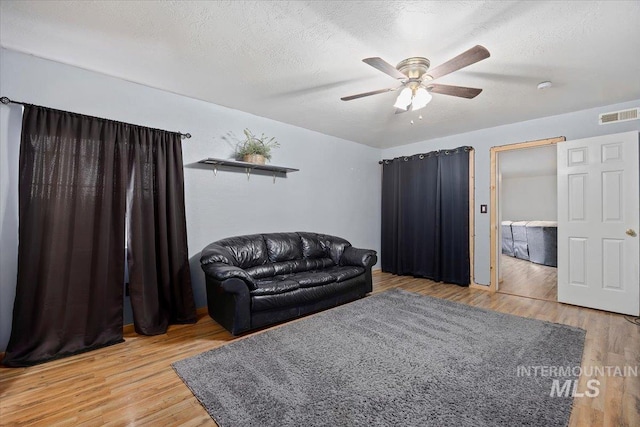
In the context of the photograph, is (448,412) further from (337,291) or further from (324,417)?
(337,291)

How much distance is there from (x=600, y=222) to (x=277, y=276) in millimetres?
4131

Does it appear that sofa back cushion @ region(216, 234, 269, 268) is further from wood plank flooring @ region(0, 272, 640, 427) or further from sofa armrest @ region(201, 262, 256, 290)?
wood plank flooring @ region(0, 272, 640, 427)

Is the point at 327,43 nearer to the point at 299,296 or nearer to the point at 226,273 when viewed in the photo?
the point at 226,273

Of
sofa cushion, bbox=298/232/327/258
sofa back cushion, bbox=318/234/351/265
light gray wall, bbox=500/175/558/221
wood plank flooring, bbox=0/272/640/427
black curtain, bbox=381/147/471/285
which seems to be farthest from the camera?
light gray wall, bbox=500/175/558/221

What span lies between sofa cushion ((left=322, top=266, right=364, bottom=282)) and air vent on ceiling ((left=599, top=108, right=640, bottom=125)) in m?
3.66

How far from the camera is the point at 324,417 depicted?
5.48ft

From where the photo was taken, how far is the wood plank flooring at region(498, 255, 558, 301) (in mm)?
4258

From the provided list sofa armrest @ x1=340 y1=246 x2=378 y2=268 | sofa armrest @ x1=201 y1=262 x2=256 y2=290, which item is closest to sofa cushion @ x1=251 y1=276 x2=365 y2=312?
sofa armrest @ x1=201 y1=262 x2=256 y2=290

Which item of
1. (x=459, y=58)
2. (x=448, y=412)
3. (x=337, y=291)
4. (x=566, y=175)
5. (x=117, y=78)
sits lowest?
(x=448, y=412)

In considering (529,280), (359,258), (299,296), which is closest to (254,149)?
(299,296)

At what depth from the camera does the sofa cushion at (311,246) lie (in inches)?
165

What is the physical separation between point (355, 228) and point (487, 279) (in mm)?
2380

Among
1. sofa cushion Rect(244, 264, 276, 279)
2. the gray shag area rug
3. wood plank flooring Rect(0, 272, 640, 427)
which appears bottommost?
wood plank flooring Rect(0, 272, 640, 427)

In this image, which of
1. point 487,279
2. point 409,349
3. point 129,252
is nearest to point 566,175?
point 487,279
